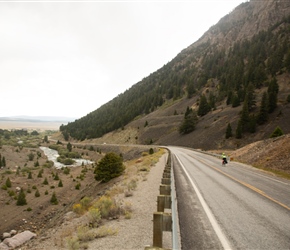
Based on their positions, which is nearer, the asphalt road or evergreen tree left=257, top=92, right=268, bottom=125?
the asphalt road

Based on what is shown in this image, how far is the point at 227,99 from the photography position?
91.0 meters

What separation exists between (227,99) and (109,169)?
72762 mm

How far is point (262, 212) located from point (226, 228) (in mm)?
2481

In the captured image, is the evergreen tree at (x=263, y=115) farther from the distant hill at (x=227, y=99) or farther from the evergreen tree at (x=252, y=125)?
the evergreen tree at (x=252, y=125)

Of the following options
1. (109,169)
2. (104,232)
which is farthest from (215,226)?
(109,169)

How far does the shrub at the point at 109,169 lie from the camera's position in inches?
1183

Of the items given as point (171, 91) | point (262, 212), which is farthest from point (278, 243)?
point (171, 91)

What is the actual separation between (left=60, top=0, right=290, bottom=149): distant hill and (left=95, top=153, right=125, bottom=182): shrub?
3502 cm

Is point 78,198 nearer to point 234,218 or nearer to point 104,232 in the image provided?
point 104,232

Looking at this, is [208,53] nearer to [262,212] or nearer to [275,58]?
[275,58]

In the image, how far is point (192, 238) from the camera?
6.21m

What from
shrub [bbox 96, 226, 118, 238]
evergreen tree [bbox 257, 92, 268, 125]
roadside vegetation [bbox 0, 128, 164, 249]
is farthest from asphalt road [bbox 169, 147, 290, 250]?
evergreen tree [bbox 257, 92, 268, 125]

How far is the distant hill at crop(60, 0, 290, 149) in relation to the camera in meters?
61.9

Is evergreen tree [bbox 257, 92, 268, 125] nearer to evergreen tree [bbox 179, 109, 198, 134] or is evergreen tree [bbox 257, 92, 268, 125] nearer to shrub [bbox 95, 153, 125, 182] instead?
evergreen tree [bbox 179, 109, 198, 134]
